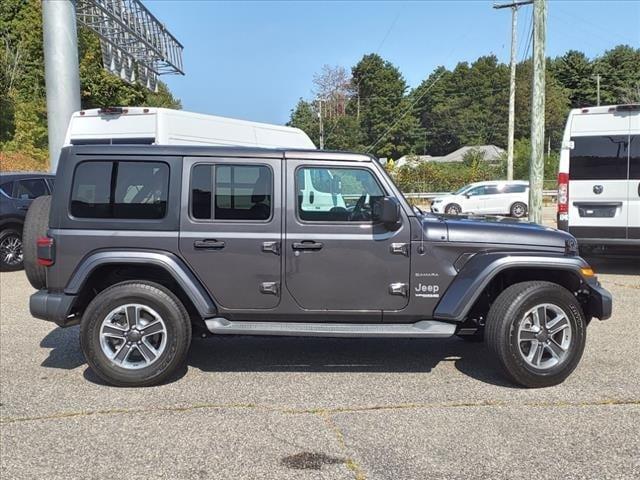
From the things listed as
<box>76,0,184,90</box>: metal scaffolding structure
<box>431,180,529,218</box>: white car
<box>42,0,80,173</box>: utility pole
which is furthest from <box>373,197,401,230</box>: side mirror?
<box>431,180,529,218</box>: white car

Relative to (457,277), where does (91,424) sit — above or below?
below

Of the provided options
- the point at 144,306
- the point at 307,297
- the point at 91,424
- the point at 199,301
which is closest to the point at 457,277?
the point at 307,297

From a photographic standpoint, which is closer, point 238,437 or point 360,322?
point 238,437

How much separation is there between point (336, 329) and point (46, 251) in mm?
2365

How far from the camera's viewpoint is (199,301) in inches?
186

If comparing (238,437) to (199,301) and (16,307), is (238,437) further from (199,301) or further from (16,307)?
(16,307)

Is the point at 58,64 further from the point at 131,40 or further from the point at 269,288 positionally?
the point at 269,288

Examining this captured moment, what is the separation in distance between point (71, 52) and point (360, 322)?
11366 millimetres

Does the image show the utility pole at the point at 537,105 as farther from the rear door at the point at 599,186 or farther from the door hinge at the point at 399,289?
the door hinge at the point at 399,289

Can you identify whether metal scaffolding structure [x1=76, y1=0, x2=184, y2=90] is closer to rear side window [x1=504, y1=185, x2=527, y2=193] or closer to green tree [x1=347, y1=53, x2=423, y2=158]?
rear side window [x1=504, y1=185, x2=527, y2=193]

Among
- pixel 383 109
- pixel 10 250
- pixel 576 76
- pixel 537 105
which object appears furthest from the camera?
pixel 576 76

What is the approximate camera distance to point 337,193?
489 centimetres

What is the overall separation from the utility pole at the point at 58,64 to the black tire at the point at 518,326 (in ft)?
37.1

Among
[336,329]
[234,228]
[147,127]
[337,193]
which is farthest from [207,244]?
[147,127]
